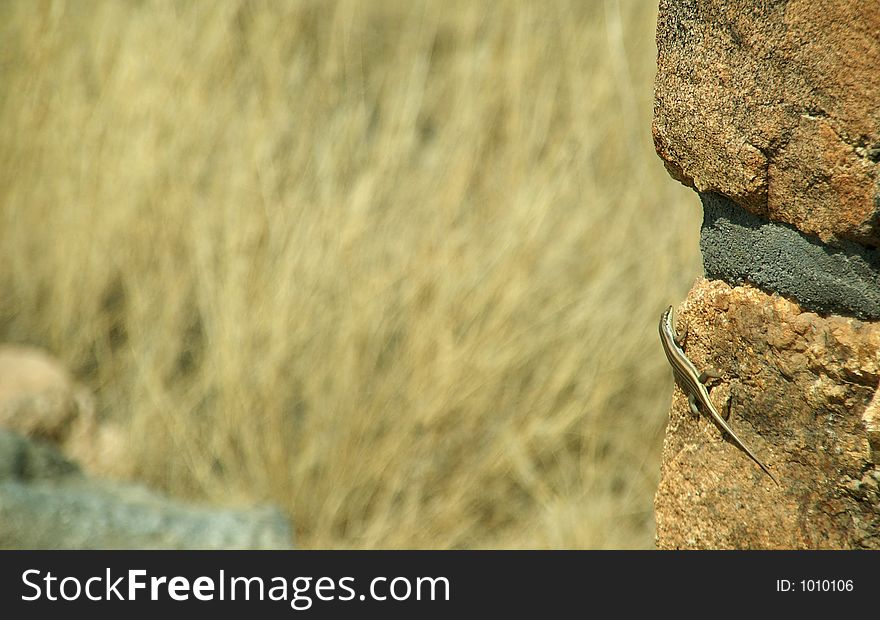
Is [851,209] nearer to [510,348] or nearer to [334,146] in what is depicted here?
[510,348]

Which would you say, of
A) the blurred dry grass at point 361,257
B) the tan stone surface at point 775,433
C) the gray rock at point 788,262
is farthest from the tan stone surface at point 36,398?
the gray rock at point 788,262

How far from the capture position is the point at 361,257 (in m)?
3.22

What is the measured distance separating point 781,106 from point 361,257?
2251mm

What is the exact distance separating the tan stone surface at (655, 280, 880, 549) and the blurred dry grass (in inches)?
72.8

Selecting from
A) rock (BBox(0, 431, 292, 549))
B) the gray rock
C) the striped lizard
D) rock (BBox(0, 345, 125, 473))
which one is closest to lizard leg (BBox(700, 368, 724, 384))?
the striped lizard

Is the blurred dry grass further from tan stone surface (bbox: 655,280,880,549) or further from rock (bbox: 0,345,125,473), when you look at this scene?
tan stone surface (bbox: 655,280,880,549)

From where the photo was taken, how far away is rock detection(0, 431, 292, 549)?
8.74 feet

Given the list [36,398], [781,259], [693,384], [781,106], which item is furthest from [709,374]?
[36,398]

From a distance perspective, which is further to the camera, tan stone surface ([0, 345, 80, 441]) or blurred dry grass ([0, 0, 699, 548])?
tan stone surface ([0, 345, 80, 441])

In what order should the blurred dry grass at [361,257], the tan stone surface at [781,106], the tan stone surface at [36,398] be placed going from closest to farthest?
the tan stone surface at [781,106] < the blurred dry grass at [361,257] < the tan stone surface at [36,398]

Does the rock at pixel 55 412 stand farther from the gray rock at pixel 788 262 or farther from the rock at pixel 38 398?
the gray rock at pixel 788 262

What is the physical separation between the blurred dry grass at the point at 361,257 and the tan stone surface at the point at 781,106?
1.97m

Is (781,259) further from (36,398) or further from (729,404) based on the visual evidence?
(36,398)

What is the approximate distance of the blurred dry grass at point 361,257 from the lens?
125 inches
